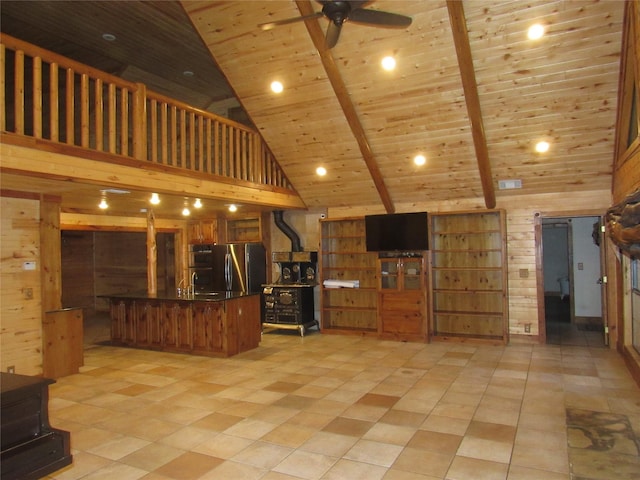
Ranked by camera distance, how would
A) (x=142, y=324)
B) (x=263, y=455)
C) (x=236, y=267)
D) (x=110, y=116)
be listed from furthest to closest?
(x=236, y=267), (x=142, y=324), (x=110, y=116), (x=263, y=455)

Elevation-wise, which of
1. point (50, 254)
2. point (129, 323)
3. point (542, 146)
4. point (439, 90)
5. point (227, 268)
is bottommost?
point (129, 323)

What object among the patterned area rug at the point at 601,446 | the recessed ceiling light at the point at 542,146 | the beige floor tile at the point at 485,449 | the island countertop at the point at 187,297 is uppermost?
the recessed ceiling light at the point at 542,146

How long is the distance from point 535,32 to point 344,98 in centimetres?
224

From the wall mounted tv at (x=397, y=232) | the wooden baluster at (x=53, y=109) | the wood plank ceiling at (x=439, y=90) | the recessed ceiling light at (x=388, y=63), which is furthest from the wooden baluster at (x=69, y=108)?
the wall mounted tv at (x=397, y=232)

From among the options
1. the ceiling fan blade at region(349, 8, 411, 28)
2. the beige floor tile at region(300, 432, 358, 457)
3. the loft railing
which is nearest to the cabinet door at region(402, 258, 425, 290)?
the loft railing

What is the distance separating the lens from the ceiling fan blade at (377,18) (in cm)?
359

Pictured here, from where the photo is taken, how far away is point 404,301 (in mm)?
7305

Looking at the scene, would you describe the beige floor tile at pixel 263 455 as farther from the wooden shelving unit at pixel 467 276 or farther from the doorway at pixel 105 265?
the doorway at pixel 105 265

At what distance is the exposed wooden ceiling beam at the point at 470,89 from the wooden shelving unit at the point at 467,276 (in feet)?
2.91

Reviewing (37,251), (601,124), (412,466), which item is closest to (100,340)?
(37,251)

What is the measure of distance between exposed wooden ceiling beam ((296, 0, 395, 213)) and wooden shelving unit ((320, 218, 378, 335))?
1.11 meters

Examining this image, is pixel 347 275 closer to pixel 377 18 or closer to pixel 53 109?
pixel 377 18

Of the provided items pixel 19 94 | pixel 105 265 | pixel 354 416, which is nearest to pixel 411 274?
pixel 354 416

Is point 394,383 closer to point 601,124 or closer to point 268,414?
point 268,414
